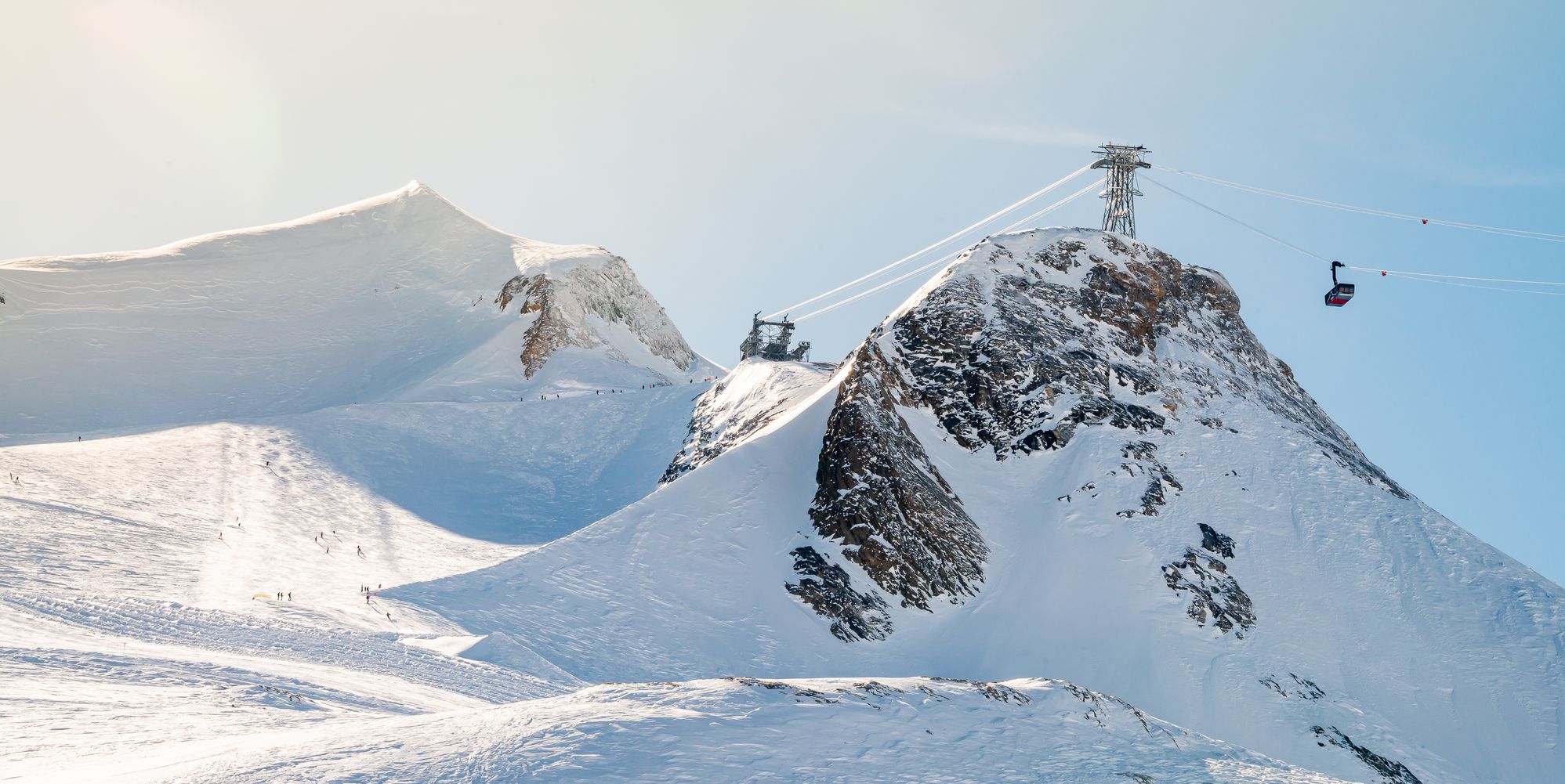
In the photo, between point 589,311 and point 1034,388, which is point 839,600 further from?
point 589,311

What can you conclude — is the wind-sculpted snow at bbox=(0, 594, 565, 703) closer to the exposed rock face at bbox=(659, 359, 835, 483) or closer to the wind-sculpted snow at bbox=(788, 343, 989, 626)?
the wind-sculpted snow at bbox=(788, 343, 989, 626)

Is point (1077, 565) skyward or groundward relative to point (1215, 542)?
groundward

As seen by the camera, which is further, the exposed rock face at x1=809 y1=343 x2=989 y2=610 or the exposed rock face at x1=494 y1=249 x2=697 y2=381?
the exposed rock face at x1=494 y1=249 x2=697 y2=381

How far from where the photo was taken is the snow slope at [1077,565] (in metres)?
37.6

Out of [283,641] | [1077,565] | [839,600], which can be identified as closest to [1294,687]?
[1077,565]

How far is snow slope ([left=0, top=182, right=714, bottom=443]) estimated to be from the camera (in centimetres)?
6669

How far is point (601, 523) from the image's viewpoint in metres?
43.8

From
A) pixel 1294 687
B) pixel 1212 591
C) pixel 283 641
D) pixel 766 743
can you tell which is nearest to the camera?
pixel 766 743

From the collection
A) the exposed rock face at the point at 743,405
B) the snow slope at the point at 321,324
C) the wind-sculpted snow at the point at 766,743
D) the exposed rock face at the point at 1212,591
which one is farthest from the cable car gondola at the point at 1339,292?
the snow slope at the point at 321,324

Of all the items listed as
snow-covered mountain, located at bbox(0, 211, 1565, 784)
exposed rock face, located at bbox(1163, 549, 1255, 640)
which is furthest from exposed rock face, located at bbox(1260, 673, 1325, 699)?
exposed rock face, located at bbox(1163, 549, 1255, 640)

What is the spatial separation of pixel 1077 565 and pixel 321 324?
6085 centimetres

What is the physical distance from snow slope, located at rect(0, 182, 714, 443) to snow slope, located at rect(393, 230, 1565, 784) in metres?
30.8

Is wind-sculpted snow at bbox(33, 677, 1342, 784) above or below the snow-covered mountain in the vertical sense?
below

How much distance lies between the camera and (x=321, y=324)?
267 ft
